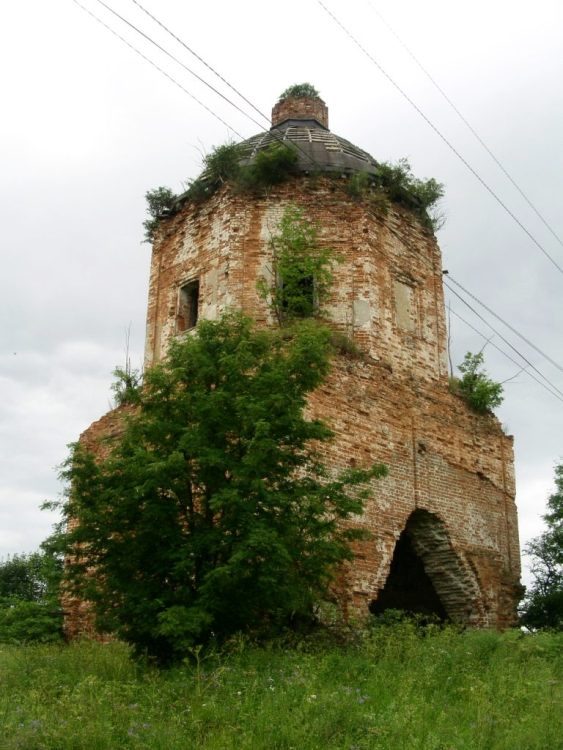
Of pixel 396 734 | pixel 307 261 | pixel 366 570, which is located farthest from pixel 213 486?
pixel 307 261

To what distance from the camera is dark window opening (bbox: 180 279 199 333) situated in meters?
13.0

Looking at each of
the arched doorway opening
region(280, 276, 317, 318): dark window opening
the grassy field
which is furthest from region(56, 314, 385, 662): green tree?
the arched doorway opening

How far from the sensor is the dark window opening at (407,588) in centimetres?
1281

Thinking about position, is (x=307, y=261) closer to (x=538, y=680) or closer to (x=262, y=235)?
(x=262, y=235)

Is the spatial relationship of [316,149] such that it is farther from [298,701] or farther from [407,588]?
[298,701]

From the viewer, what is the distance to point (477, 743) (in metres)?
5.41

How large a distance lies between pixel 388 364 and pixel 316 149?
4.08 meters

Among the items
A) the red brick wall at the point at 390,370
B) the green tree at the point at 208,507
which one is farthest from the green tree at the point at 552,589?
the green tree at the point at 208,507

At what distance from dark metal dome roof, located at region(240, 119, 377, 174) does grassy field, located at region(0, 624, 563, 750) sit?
783 cm

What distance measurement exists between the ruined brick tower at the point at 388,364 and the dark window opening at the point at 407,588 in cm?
2

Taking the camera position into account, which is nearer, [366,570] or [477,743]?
[477,743]

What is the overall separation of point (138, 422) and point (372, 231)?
6.13m

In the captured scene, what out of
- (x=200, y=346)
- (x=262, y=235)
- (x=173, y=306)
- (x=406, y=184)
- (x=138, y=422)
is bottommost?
(x=138, y=422)

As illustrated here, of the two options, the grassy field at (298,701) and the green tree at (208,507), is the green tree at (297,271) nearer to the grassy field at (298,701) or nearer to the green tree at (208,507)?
the green tree at (208,507)
